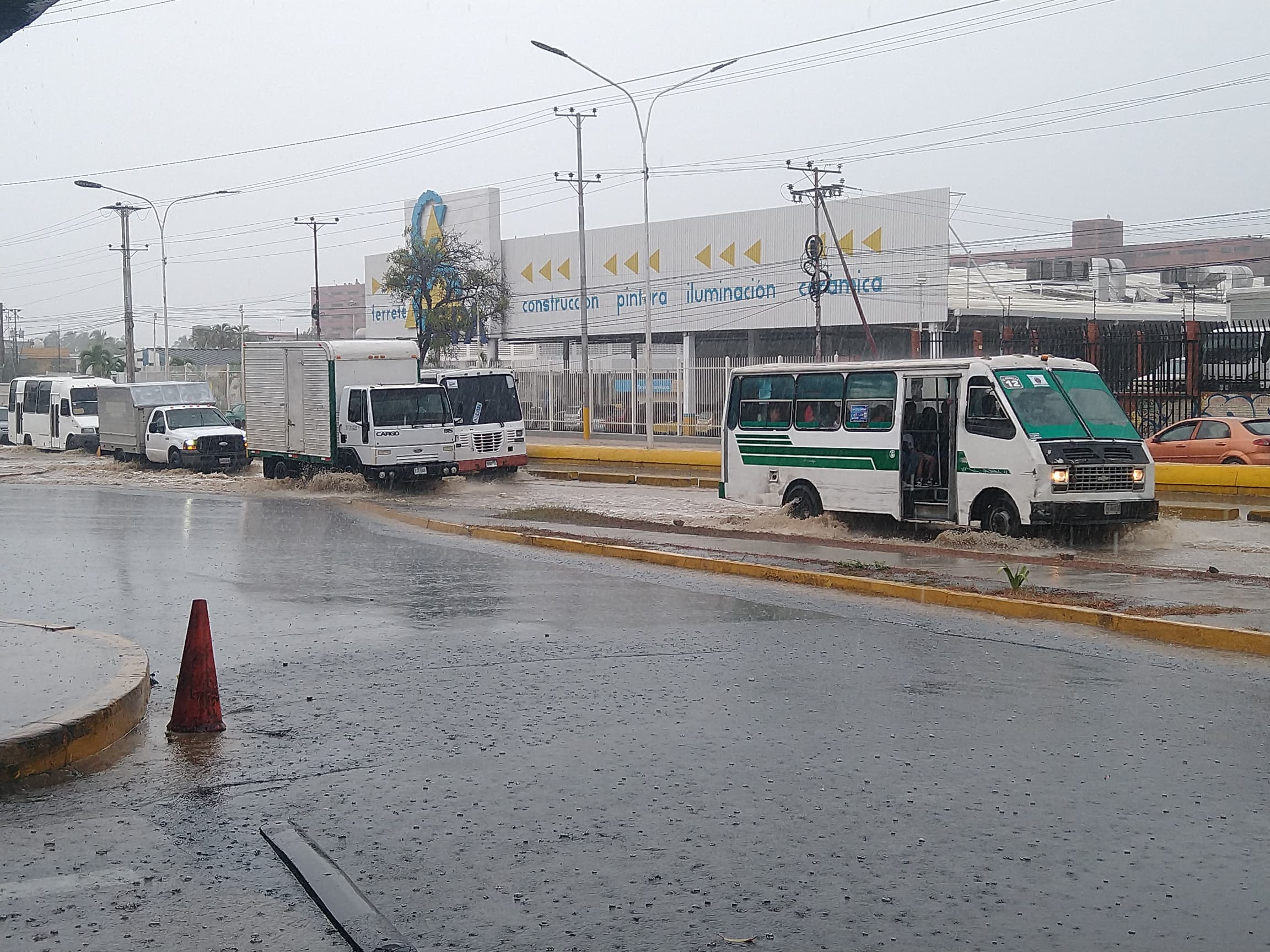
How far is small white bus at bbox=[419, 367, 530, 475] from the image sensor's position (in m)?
29.4

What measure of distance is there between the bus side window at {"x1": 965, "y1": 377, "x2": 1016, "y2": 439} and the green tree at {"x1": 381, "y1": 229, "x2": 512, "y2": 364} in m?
40.4

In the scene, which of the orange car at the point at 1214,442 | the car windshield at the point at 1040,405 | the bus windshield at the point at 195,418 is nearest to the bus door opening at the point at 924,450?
the car windshield at the point at 1040,405

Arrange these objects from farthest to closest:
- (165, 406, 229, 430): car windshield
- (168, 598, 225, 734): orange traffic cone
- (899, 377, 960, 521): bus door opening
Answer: (165, 406, 229, 430): car windshield
(899, 377, 960, 521): bus door opening
(168, 598, 225, 734): orange traffic cone

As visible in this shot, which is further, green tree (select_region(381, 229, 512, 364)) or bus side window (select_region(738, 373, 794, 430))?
green tree (select_region(381, 229, 512, 364))

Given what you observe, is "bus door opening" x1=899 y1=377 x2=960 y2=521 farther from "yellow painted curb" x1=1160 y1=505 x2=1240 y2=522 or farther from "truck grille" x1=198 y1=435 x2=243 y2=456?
"truck grille" x1=198 y1=435 x2=243 y2=456

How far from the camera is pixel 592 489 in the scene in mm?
29375

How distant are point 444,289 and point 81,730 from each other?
176ft

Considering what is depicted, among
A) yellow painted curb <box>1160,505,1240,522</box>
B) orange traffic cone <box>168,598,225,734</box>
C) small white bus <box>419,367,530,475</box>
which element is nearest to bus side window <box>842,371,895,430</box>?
yellow painted curb <box>1160,505,1240,522</box>

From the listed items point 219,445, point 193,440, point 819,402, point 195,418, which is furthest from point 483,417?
point 819,402

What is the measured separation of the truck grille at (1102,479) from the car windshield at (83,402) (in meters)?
38.6

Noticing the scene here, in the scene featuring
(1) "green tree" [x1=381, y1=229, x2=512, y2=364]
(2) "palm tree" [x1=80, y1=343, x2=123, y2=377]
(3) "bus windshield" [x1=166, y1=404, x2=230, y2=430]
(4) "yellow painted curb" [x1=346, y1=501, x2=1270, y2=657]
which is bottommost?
(4) "yellow painted curb" [x1=346, y1=501, x2=1270, y2=657]

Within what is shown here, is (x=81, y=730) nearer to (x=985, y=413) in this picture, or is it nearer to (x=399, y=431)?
(x=985, y=413)

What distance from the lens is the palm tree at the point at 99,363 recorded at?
92000 mm

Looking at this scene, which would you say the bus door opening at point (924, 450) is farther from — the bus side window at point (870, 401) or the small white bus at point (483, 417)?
the small white bus at point (483, 417)
